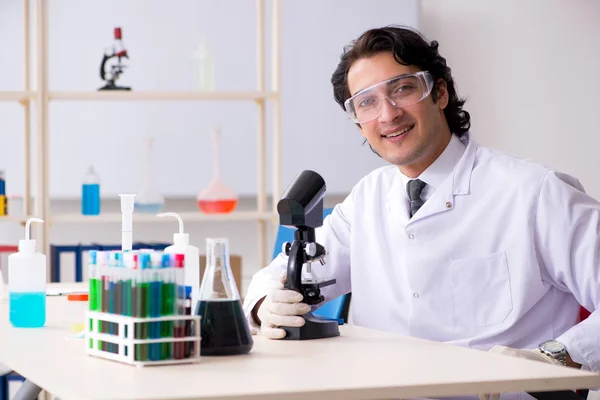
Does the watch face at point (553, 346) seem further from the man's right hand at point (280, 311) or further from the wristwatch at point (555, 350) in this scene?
the man's right hand at point (280, 311)

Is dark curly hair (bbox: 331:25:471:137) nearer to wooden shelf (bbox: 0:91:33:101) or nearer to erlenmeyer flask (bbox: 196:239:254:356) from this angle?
erlenmeyer flask (bbox: 196:239:254:356)

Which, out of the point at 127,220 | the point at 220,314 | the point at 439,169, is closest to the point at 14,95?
the point at 127,220

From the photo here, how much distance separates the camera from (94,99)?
3.50 meters

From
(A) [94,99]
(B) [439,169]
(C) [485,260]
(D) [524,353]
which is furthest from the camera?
(A) [94,99]

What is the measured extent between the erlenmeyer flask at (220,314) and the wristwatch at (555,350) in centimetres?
59

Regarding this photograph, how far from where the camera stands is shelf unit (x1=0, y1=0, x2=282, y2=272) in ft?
11.1

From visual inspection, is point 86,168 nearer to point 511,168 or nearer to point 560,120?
point 560,120

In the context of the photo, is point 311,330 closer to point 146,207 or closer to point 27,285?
point 27,285

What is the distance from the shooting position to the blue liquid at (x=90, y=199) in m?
3.51

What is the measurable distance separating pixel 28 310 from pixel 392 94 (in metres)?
0.90

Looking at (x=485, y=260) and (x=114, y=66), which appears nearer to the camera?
(x=485, y=260)

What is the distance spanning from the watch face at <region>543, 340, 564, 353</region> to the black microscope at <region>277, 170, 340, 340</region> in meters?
0.39

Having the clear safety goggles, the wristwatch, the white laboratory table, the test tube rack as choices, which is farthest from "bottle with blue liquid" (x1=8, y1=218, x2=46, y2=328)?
the wristwatch

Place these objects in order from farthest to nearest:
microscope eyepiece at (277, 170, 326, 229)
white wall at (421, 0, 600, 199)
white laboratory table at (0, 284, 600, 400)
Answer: white wall at (421, 0, 600, 199) → microscope eyepiece at (277, 170, 326, 229) → white laboratory table at (0, 284, 600, 400)
